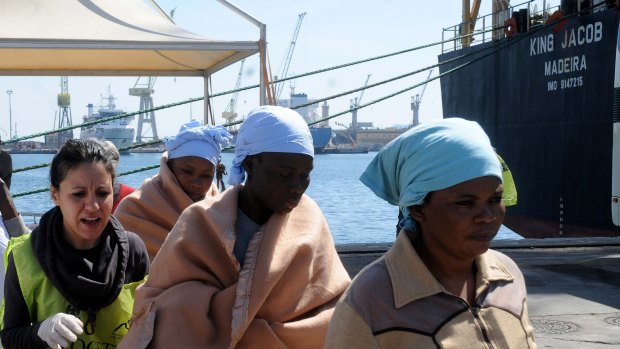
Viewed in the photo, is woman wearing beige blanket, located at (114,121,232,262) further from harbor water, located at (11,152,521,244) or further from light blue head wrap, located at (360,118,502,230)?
harbor water, located at (11,152,521,244)

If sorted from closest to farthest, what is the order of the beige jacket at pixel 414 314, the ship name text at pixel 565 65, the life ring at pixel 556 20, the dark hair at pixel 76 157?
1. the beige jacket at pixel 414 314
2. the dark hair at pixel 76 157
3. the ship name text at pixel 565 65
4. the life ring at pixel 556 20

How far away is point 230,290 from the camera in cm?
313

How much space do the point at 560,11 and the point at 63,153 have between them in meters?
15.6

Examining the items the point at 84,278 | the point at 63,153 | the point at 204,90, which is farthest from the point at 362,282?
the point at 204,90

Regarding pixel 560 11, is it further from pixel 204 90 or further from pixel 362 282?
pixel 362 282

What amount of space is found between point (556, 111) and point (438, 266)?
15783 millimetres

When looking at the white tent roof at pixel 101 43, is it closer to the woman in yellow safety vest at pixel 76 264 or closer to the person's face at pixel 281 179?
the woman in yellow safety vest at pixel 76 264

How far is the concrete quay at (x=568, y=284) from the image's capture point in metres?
6.63

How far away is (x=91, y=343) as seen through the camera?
3393 millimetres

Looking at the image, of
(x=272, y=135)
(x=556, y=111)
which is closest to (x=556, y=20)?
(x=556, y=111)

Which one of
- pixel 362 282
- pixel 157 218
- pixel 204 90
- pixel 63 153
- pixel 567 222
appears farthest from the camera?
pixel 567 222

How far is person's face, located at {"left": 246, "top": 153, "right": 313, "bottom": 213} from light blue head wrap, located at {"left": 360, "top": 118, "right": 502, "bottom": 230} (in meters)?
0.73

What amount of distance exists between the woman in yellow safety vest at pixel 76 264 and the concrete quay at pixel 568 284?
374 centimetres

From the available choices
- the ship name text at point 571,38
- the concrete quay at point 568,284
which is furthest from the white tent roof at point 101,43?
the ship name text at point 571,38
